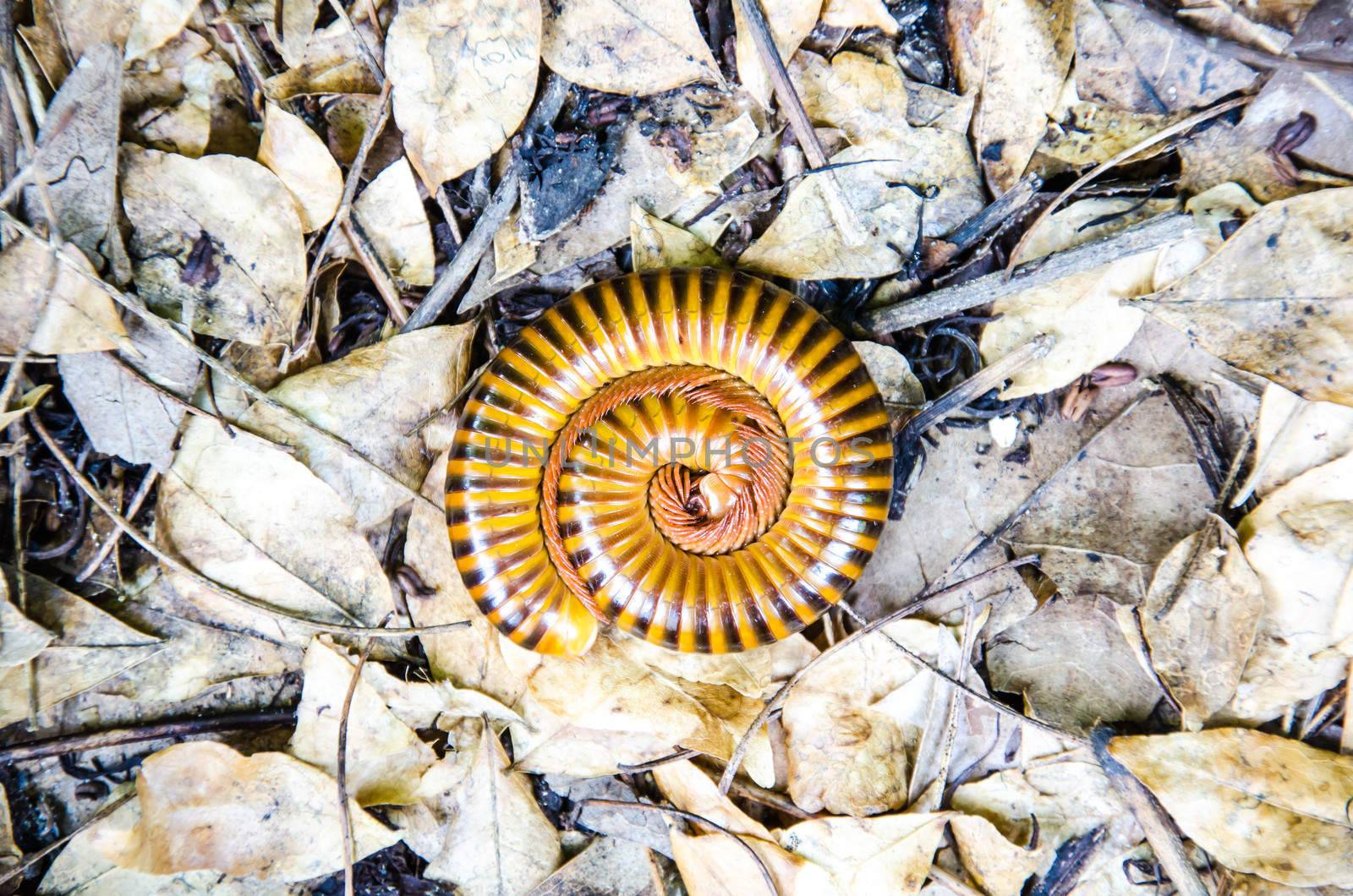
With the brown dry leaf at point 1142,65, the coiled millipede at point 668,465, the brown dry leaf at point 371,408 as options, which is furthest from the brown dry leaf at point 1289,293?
the brown dry leaf at point 371,408

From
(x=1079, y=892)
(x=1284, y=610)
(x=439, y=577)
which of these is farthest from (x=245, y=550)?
(x=1284, y=610)

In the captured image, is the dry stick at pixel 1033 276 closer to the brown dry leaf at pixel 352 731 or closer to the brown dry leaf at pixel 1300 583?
the brown dry leaf at pixel 1300 583

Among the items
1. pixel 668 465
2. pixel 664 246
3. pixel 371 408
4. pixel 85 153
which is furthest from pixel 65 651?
pixel 664 246

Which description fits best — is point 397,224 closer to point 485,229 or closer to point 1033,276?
point 485,229

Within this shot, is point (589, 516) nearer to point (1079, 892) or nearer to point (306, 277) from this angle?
point (306, 277)

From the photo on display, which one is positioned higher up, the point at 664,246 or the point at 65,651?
the point at 664,246

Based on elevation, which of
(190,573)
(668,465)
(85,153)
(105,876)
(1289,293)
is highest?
(85,153)
